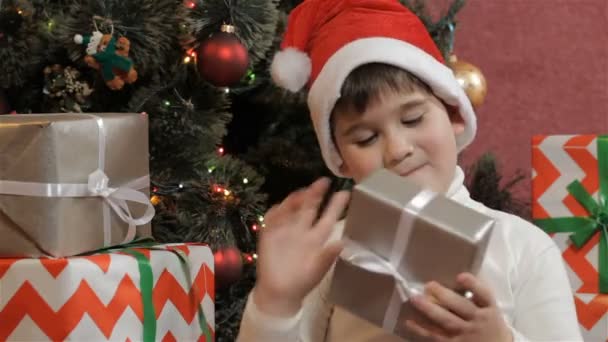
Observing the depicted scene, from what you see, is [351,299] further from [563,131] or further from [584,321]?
[563,131]

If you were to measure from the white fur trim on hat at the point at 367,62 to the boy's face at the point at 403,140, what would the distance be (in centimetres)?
3

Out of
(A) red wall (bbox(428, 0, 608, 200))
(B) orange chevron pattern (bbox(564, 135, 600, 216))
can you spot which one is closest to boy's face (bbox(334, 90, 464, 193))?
(B) orange chevron pattern (bbox(564, 135, 600, 216))

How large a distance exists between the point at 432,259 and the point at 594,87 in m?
1.49

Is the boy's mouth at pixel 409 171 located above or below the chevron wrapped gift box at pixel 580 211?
above

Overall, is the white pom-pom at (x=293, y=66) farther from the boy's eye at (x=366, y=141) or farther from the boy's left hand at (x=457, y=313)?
the boy's left hand at (x=457, y=313)

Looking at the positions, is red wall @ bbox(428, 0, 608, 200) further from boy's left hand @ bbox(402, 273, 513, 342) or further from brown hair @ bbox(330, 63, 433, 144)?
boy's left hand @ bbox(402, 273, 513, 342)

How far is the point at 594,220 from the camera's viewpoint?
113 centimetres

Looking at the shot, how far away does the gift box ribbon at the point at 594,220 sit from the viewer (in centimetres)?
113

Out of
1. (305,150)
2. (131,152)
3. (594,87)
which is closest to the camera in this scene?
(131,152)

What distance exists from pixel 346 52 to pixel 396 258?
349mm

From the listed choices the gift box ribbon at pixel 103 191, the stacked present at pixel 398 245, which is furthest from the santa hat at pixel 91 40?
→ the stacked present at pixel 398 245

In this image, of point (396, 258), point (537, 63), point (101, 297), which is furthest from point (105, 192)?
point (537, 63)

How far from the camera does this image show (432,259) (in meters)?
0.63

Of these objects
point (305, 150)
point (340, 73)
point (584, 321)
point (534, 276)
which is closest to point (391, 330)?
point (534, 276)
